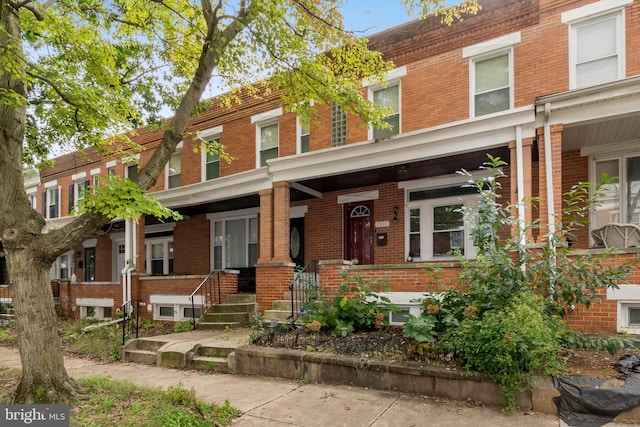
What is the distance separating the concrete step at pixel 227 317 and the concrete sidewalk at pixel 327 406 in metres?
2.78

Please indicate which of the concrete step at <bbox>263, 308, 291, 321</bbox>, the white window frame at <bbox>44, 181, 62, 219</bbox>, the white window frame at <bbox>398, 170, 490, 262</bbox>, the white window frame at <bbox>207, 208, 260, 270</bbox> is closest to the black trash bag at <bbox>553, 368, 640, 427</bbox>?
the white window frame at <bbox>398, 170, 490, 262</bbox>

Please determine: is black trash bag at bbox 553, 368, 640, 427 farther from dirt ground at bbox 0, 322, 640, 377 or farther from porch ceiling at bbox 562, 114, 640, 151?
porch ceiling at bbox 562, 114, 640, 151

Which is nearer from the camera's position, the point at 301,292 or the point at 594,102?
the point at 594,102

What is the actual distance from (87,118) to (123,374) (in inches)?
186

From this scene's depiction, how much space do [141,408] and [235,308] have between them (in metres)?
4.88

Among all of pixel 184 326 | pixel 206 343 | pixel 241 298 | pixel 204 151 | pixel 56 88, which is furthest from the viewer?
pixel 204 151

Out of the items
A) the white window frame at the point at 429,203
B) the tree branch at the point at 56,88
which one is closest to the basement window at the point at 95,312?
the tree branch at the point at 56,88

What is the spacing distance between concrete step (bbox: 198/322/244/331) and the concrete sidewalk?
8.57 feet

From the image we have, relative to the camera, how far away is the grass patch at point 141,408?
174 inches

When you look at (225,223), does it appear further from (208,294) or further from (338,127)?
(338,127)

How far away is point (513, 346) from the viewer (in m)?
4.57

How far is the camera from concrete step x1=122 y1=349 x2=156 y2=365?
7.86 m

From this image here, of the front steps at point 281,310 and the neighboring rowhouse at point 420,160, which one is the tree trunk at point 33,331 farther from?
the front steps at point 281,310

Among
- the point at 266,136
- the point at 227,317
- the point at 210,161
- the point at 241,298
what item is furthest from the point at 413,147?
the point at 210,161
